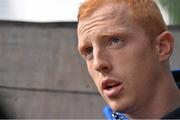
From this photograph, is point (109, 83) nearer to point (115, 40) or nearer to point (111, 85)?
point (111, 85)

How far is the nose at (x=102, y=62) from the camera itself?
1.40 metres

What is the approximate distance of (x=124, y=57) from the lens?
1433 mm

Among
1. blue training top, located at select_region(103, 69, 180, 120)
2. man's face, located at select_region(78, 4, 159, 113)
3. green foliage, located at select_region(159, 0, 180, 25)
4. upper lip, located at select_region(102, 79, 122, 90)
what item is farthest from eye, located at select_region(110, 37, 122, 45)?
green foliage, located at select_region(159, 0, 180, 25)

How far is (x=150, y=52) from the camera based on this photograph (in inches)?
57.9

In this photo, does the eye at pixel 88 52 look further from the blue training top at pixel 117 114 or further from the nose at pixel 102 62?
the blue training top at pixel 117 114

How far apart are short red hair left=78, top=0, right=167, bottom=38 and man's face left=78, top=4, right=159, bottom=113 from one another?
0.01 metres

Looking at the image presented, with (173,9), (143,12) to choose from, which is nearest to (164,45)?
(143,12)

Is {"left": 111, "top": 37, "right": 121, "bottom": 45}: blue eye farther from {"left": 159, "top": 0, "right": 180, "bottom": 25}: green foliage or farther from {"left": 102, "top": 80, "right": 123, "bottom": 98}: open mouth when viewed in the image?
{"left": 159, "top": 0, "right": 180, "bottom": 25}: green foliage

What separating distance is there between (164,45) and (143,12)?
0.11 meters

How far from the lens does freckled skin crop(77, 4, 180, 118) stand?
1.41 meters

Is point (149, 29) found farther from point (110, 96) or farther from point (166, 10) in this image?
point (166, 10)

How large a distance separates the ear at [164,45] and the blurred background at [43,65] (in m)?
1.62

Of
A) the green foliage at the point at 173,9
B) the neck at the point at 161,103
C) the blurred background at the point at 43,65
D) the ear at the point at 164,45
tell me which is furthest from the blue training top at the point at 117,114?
the blurred background at the point at 43,65

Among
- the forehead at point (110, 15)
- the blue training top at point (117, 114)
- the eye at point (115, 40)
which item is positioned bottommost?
the blue training top at point (117, 114)
